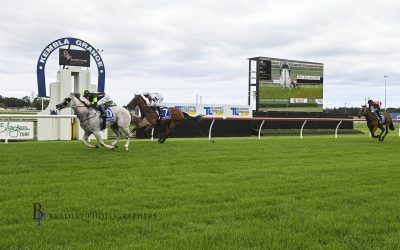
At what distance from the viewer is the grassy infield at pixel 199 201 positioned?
4250mm

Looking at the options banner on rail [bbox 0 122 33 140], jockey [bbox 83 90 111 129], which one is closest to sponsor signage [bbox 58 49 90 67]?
banner on rail [bbox 0 122 33 140]

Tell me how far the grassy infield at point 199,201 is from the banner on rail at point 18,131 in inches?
377

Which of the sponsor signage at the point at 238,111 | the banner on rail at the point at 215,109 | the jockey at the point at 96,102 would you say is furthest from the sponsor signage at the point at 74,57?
the sponsor signage at the point at 238,111

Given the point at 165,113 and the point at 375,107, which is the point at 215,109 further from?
the point at 165,113

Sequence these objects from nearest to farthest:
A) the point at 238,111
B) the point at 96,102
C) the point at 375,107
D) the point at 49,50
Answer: the point at 96,102 < the point at 375,107 < the point at 49,50 < the point at 238,111

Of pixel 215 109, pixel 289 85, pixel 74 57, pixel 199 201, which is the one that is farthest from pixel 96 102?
pixel 289 85

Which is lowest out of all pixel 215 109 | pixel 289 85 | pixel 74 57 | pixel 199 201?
pixel 199 201

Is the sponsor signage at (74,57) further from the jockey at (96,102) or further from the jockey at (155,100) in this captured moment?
the jockey at (96,102)

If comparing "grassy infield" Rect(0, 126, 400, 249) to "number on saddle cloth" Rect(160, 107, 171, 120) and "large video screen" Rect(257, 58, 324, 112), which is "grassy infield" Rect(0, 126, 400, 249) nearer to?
"number on saddle cloth" Rect(160, 107, 171, 120)

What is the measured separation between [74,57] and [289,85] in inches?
705

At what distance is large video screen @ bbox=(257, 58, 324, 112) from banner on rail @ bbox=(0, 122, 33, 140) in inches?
673

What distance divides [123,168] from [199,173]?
57.7 inches

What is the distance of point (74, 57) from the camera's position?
2184 centimetres

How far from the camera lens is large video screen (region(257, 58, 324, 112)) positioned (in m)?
33.0
